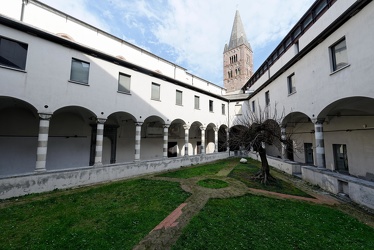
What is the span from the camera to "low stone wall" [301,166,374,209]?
21.9ft

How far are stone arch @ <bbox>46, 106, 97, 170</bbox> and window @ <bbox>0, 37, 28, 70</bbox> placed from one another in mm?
3671

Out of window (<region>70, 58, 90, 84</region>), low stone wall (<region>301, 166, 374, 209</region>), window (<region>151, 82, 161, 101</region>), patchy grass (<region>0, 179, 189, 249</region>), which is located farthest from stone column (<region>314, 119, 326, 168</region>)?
window (<region>70, 58, 90, 84</region>)

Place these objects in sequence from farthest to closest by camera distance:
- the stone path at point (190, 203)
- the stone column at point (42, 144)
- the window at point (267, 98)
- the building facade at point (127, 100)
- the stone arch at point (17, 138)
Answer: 1. the window at point (267, 98)
2. the stone arch at point (17, 138)
3. the stone column at point (42, 144)
4. the building facade at point (127, 100)
5. the stone path at point (190, 203)

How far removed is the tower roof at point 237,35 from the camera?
158ft

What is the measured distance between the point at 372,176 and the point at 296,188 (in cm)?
534

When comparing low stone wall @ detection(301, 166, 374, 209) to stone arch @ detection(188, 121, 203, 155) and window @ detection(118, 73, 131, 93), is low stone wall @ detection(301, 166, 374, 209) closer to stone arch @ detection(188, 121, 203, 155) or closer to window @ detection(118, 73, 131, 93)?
window @ detection(118, 73, 131, 93)

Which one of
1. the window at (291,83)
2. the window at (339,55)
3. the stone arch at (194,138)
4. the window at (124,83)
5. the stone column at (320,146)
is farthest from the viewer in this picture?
the stone arch at (194,138)

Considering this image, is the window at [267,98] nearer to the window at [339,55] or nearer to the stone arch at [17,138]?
the window at [339,55]

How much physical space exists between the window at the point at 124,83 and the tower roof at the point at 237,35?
4472cm

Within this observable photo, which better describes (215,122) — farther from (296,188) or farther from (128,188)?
(128,188)

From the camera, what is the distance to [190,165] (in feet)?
56.0

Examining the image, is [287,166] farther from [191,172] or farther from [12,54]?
[12,54]

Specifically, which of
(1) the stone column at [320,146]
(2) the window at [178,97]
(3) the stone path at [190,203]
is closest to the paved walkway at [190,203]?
(3) the stone path at [190,203]

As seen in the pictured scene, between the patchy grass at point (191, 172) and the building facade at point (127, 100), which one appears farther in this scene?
the patchy grass at point (191, 172)
